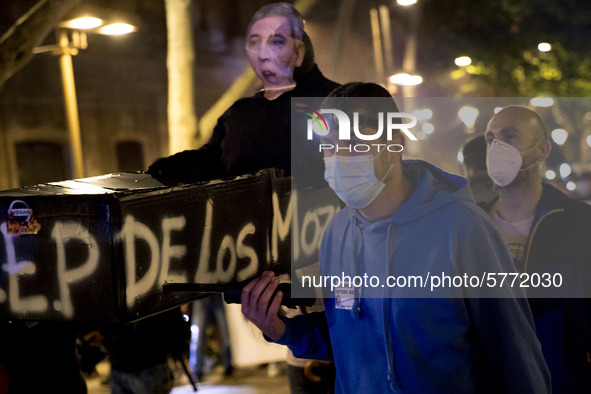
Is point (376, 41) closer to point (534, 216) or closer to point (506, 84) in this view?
point (506, 84)

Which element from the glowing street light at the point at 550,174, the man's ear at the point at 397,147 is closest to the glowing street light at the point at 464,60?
the glowing street light at the point at 550,174

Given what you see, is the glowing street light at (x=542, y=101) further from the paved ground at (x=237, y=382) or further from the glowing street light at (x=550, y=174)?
the paved ground at (x=237, y=382)

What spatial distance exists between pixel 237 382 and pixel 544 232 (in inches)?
130

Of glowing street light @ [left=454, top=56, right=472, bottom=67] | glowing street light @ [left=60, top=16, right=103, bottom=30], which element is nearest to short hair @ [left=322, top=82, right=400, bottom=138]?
glowing street light @ [left=60, top=16, right=103, bottom=30]

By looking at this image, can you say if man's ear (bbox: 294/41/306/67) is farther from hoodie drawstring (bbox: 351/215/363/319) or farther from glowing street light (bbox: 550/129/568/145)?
glowing street light (bbox: 550/129/568/145)

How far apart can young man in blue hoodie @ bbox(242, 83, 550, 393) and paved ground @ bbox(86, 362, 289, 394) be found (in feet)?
10.5

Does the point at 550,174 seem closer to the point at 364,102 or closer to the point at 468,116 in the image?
the point at 468,116

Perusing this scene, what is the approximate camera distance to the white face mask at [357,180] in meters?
1.89

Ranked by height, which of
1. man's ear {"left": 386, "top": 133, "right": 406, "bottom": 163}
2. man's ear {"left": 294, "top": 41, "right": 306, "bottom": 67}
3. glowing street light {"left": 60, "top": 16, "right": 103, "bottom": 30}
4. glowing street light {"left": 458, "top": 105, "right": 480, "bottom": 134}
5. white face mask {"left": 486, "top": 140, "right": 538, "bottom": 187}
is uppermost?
glowing street light {"left": 60, "top": 16, "right": 103, "bottom": 30}

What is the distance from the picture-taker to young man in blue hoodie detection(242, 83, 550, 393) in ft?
5.62

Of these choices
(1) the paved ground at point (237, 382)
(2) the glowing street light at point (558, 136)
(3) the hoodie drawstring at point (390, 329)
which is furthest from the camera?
(1) the paved ground at point (237, 382)

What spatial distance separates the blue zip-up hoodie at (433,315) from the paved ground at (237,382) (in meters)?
3.25

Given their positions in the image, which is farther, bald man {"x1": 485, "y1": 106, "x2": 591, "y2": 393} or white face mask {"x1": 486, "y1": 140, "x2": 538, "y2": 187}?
white face mask {"x1": 486, "y1": 140, "x2": 538, "y2": 187}

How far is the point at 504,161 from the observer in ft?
9.09
